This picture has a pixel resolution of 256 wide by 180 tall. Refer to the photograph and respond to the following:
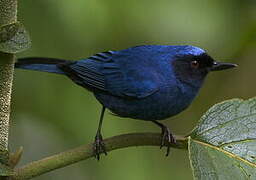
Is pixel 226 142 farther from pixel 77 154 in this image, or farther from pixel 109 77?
pixel 109 77

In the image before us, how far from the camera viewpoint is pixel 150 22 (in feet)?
11.8

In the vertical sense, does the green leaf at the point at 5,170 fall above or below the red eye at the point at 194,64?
above

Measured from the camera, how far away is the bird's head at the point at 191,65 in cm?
377

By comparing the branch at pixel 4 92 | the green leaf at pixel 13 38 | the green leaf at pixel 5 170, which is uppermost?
the green leaf at pixel 13 38

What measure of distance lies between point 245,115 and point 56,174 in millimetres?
2074

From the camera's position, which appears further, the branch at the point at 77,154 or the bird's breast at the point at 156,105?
the bird's breast at the point at 156,105

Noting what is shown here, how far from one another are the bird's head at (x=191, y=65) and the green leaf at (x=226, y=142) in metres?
Answer: 1.43

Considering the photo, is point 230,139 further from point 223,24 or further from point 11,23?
point 223,24

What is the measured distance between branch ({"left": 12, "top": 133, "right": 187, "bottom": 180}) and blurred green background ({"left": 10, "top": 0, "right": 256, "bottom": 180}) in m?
1.51

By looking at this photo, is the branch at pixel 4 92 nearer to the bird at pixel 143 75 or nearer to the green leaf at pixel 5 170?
the green leaf at pixel 5 170

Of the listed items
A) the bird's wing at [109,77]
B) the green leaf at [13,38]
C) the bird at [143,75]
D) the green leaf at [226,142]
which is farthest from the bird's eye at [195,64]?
the green leaf at [13,38]

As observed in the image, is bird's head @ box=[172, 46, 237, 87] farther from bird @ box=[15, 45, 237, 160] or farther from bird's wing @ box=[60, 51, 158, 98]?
bird's wing @ box=[60, 51, 158, 98]

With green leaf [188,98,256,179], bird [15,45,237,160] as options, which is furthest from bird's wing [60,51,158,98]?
green leaf [188,98,256,179]

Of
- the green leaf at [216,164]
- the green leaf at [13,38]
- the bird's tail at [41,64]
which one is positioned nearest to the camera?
the green leaf at [13,38]
